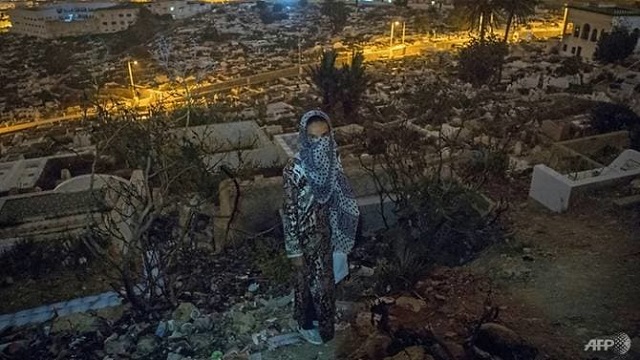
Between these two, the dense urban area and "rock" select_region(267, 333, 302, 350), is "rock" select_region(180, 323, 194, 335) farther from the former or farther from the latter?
"rock" select_region(267, 333, 302, 350)

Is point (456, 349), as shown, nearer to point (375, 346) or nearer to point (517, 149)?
point (375, 346)

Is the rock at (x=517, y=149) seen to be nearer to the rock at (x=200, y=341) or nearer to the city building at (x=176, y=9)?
the rock at (x=200, y=341)

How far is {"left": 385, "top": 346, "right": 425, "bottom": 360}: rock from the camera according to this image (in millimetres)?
3127

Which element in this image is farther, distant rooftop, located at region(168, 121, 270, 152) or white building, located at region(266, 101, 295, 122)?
white building, located at region(266, 101, 295, 122)

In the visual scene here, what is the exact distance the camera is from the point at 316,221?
3.32 meters

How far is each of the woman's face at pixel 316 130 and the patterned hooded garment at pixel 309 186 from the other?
0.07 ft

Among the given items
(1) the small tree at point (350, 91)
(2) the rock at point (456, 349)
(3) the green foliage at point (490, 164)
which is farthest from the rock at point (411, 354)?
(1) the small tree at point (350, 91)

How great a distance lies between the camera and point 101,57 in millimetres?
37219

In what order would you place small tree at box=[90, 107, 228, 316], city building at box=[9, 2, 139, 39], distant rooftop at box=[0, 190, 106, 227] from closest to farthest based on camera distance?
1. small tree at box=[90, 107, 228, 316]
2. distant rooftop at box=[0, 190, 106, 227]
3. city building at box=[9, 2, 139, 39]

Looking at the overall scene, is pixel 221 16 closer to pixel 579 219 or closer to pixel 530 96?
pixel 530 96

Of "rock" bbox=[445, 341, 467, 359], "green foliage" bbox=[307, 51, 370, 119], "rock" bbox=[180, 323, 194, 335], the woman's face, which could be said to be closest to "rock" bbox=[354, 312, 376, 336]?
"rock" bbox=[445, 341, 467, 359]

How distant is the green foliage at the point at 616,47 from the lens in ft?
63.4

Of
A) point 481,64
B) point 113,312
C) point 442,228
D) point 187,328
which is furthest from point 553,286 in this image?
point 481,64

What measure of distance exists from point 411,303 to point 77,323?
2.67 metres
